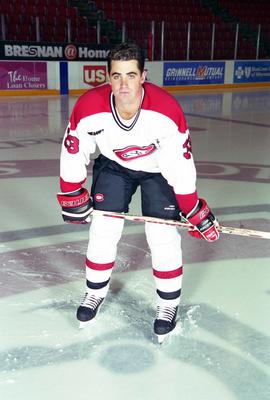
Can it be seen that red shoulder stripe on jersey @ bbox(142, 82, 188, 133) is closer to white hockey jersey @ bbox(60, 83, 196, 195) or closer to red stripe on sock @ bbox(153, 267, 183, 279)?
white hockey jersey @ bbox(60, 83, 196, 195)

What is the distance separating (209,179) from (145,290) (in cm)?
199

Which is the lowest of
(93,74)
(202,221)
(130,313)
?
(93,74)

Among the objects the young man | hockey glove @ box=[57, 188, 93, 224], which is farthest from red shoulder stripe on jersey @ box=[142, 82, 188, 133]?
hockey glove @ box=[57, 188, 93, 224]

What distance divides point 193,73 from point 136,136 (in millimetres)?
10903

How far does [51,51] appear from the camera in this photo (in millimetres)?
10047

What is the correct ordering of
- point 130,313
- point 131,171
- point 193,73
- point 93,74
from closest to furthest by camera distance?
point 131,171, point 130,313, point 93,74, point 193,73

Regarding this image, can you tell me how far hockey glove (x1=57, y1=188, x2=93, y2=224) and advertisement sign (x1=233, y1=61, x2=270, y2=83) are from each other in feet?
39.0

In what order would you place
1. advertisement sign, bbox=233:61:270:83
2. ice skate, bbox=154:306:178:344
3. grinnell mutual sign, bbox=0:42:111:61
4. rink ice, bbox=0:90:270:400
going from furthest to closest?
advertisement sign, bbox=233:61:270:83 → grinnell mutual sign, bbox=0:42:111:61 → ice skate, bbox=154:306:178:344 → rink ice, bbox=0:90:270:400

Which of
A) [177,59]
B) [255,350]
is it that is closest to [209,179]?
[255,350]

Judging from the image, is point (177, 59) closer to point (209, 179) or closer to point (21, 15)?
point (21, 15)

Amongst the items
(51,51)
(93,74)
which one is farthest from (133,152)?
(93,74)

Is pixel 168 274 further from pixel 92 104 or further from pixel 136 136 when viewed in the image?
pixel 92 104

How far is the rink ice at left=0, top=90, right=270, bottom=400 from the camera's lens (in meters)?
1.58

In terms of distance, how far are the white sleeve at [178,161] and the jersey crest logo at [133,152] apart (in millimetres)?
34
